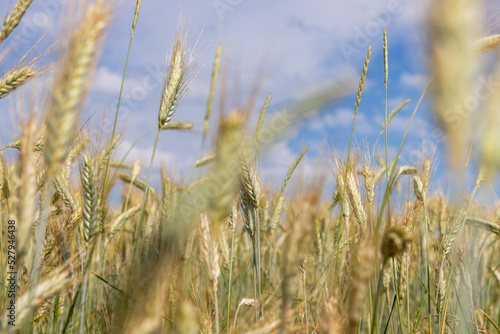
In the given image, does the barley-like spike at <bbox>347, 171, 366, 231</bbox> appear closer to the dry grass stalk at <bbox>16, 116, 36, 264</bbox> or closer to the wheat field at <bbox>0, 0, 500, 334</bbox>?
the wheat field at <bbox>0, 0, 500, 334</bbox>

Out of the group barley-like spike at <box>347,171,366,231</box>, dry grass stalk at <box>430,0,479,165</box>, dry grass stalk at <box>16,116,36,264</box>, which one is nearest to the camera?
dry grass stalk at <box>16,116,36,264</box>

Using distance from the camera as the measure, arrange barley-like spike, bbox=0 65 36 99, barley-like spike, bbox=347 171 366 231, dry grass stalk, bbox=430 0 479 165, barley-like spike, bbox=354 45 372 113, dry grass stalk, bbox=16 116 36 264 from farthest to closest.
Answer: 1. barley-like spike, bbox=354 45 372 113
2. barley-like spike, bbox=347 171 366 231
3. barley-like spike, bbox=0 65 36 99
4. dry grass stalk, bbox=430 0 479 165
5. dry grass stalk, bbox=16 116 36 264

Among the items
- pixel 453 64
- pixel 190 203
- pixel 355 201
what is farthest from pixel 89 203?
pixel 453 64

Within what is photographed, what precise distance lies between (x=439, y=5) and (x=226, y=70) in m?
0.67

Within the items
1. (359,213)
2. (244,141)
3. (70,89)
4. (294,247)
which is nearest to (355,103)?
(359,213)

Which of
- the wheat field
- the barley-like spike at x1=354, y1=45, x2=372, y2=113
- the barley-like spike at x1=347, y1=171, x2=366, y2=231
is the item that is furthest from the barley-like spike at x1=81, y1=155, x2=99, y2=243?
the barley-like spike at x1=354, y1=45, x2=372, y2=113

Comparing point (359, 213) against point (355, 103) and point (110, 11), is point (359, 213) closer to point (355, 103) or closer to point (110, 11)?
point (355, 103)

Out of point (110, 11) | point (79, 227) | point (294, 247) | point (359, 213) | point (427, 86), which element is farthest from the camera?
point (79, 227)

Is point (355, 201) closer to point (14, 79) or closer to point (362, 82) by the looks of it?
point (362, 82)

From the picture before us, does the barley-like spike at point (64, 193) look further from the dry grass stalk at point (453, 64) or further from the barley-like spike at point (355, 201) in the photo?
the dry grass stalk at point (453, 64)

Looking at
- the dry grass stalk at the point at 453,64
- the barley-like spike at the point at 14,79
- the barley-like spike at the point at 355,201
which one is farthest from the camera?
the barley-like spike at the point at 355,201

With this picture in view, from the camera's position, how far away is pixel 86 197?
1326mm

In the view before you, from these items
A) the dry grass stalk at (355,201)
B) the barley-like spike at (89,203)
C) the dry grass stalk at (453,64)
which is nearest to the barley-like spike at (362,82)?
the dry grass stalk at (355,201)

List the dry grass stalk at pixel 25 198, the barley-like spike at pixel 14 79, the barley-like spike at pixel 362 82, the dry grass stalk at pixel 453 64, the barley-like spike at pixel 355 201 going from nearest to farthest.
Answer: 1. the dry grass stalk at pixel 25 198
2. the dry grass stalk at pixel 453 64
3. the barley-like spike at pixel 14 79
4. the barley-like spike at pixel 355 201
5. the barley-like spike at pixel 362 82
